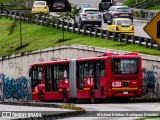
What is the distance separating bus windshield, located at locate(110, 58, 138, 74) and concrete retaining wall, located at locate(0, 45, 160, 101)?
2.82 metres

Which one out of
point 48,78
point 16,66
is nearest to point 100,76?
point 48,78

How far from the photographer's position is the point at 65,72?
47938mm

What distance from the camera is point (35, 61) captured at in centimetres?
6069

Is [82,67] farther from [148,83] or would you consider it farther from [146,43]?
[146,43]

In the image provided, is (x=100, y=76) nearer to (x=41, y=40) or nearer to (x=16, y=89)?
(x=16, y=89)

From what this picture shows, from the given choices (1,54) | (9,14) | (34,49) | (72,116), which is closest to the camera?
(72,116)

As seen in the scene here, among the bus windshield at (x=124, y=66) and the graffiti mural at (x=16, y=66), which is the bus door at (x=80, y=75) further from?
the graffiti mural at (x=16, y=66)

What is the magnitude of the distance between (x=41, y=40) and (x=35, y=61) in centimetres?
805

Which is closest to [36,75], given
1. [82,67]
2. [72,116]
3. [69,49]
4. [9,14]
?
[69,49]

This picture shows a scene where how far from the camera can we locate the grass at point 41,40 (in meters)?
56.7

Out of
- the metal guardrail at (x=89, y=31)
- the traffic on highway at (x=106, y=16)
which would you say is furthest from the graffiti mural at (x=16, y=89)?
the traffic on highway at (x=106, y=16)

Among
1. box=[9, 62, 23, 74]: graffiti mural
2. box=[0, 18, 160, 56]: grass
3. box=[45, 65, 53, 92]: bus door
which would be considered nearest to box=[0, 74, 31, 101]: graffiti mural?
box=[9, 62, 23, 74]: graffiti mural

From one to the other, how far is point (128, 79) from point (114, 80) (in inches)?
28.2

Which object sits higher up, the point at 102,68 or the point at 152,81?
the point at 102,68
